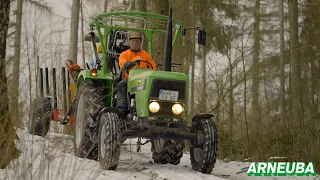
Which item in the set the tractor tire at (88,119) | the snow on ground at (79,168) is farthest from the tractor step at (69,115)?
the tractor tire at (88,119)

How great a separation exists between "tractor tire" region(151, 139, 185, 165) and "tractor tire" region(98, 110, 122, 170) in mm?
1359

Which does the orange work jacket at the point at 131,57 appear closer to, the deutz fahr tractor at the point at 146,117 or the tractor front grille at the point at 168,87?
the deutz fahr tractor at the point at 146,117

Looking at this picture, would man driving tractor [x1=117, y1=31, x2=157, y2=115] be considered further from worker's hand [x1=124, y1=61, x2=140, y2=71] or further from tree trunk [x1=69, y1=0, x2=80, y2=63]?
tree trunk [x1=69, y1=0, x2=80, y2=63]

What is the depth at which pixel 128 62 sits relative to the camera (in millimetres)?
6629

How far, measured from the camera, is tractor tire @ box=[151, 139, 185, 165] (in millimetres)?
7434

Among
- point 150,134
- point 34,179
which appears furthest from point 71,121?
point 34,179

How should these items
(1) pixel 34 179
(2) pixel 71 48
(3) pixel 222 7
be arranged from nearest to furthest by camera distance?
(1) pixel 34 179, (2) pixel 71 48, (3) pixel 222 7

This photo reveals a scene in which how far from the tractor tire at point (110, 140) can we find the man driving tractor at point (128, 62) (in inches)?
20.7

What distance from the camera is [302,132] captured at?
7254mm

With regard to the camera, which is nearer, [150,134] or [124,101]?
[150,134]

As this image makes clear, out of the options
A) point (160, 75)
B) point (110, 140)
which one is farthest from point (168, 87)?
point (110, 140)

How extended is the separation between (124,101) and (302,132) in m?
2.55

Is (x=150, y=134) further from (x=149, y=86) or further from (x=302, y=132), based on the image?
(x=302, y=132)

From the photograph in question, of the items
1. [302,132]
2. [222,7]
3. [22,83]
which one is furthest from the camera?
[222,7]
